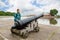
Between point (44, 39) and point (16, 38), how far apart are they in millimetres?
1223

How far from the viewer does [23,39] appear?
22.2 feet

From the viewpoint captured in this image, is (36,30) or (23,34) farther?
(36,30)

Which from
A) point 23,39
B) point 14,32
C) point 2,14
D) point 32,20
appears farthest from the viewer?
point 2,14

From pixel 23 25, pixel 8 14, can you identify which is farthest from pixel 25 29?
pixel 8 14

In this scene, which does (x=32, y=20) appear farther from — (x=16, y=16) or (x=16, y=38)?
(x=16, y=38)

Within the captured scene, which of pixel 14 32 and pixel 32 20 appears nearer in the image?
pixel 14 32

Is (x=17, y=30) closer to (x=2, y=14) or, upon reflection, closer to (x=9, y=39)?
(x=9, y=39)

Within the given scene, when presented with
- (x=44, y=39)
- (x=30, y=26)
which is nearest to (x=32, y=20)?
(x=30, y=26)

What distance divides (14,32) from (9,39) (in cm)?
81

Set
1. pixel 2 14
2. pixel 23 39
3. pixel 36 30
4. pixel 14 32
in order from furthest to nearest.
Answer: pixel 2 14
pixel 36 30
pixel 14 32
pixel 23 39

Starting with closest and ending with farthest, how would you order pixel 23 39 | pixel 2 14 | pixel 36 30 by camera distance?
pixel 23 39
pixel 36 30
pixel 2 14

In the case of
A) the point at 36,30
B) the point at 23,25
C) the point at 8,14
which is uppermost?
the point at 23,25

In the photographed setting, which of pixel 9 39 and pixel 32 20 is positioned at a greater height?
pixel 32 20

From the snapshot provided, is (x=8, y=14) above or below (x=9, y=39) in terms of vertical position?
below
